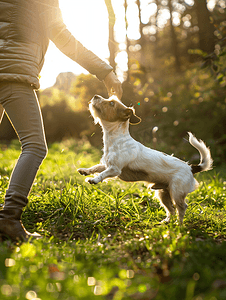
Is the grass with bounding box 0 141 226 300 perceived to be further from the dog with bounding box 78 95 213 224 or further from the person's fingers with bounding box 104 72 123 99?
the person's fingers with bounding box 104 72 123 99

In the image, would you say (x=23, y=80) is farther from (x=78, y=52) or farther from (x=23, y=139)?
(x=78, y=52)

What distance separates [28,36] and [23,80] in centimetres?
42

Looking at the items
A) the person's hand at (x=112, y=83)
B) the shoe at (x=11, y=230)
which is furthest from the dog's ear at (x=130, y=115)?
the shoe at (x=11, y=230)

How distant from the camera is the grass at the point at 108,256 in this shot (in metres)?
1.44

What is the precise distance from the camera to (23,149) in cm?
255

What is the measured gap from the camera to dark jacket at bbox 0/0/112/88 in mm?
2432

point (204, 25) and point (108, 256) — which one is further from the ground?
point (204, 25)

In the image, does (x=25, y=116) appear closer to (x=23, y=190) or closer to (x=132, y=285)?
(x=23, y=190)

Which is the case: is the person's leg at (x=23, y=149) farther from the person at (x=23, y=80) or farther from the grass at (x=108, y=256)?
the grass at (x=108, y=256)

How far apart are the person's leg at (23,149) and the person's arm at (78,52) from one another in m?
0.60

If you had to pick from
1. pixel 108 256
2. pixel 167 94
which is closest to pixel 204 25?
pixel 167 94

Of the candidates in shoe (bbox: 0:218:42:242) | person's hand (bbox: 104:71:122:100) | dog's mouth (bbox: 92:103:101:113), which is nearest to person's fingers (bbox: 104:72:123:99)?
person's hand (bbox: 104:71:122:100)

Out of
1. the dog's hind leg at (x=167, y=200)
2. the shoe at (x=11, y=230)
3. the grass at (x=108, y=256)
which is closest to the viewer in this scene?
the grass at (x=108, y=256)

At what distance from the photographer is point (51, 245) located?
229cm
